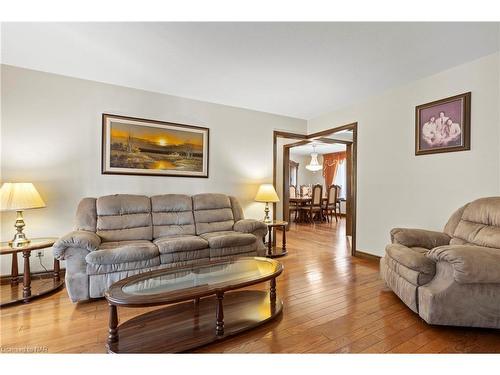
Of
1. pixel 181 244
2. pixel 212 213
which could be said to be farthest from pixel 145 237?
pixel 212 213

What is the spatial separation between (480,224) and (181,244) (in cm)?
283

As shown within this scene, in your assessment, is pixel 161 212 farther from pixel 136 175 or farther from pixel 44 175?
pixel 44 175

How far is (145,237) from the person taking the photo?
9.49 feet

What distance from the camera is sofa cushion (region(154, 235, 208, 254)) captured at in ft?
8.36

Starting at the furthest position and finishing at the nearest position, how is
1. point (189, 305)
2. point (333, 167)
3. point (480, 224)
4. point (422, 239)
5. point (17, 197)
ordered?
point (333, 167) < point (422, 239) < point (17, 197) < point (480, 224) < point (189, 305)

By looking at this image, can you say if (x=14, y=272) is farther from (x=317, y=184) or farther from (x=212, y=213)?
(x=317, y=184)

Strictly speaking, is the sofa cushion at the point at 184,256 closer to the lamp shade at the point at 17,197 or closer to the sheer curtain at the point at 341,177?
the lamp shade at the point at 17,197

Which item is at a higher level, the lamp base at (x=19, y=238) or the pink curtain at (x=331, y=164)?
the pink curtain at (x=331, y=164)

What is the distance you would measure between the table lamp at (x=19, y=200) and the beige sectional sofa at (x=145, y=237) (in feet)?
1.44

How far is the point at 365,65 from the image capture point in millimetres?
2662

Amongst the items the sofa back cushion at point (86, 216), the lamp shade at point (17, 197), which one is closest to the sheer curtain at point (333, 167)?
the sofa back cushion at point (86, 216)

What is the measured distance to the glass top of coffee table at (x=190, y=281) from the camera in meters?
1.54

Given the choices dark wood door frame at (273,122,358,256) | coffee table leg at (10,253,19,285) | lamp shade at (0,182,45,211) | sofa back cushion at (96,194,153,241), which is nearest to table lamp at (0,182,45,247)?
lamp shade at (0,182,45,211)

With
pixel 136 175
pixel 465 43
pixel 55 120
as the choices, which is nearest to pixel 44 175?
pixel 55 120
